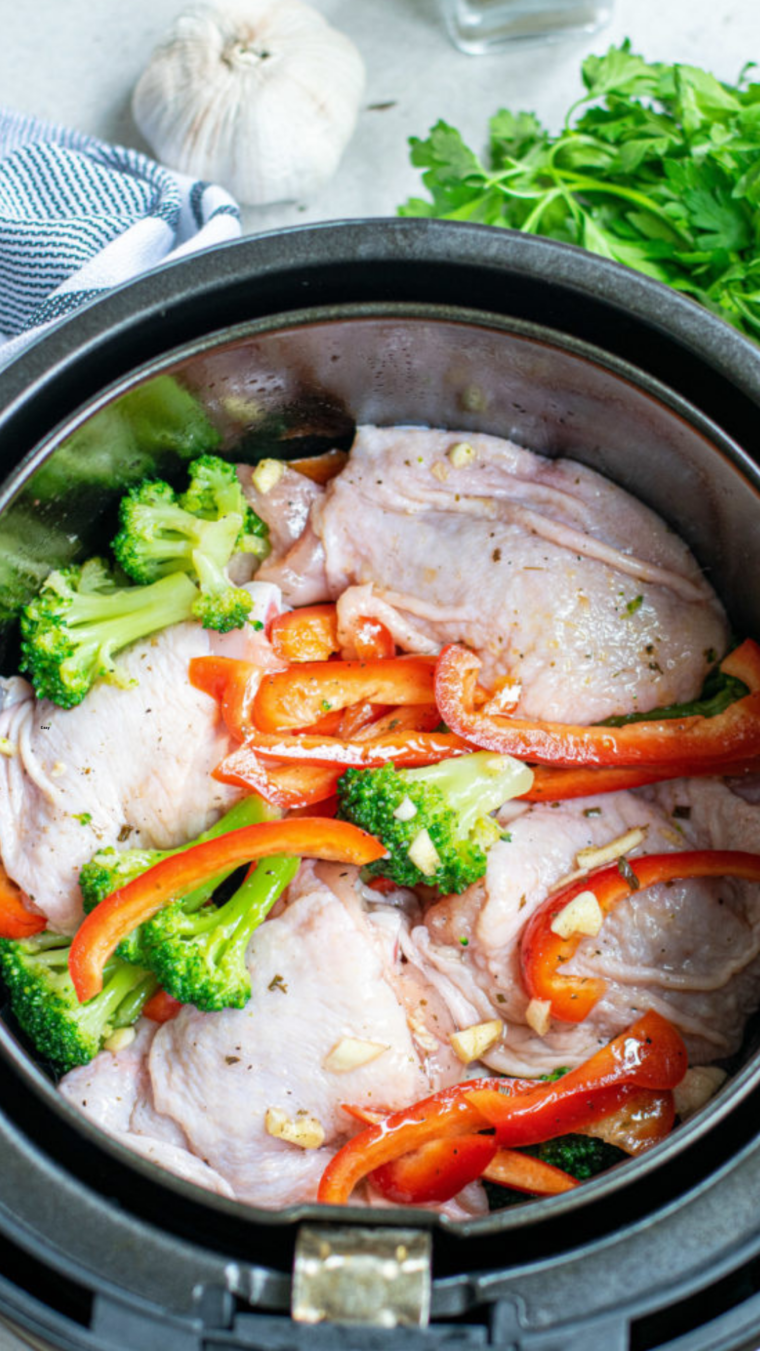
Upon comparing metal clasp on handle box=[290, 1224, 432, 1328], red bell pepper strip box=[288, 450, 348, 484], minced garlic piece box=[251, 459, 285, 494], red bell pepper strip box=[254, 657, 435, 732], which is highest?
minced garlic piece box=[251, 459, 285, 494]

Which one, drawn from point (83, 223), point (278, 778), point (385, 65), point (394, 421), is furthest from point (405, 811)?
point (385, 65)

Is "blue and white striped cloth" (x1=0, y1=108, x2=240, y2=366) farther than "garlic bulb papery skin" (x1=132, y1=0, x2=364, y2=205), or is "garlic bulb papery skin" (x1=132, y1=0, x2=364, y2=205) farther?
"garlic bulb papery skin" (x1=132, y1=0, x2=364, y2=205)

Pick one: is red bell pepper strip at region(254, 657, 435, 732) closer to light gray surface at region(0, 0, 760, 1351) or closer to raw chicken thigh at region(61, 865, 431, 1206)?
raw chicken thigh at region(61, 865, 431, 1206)

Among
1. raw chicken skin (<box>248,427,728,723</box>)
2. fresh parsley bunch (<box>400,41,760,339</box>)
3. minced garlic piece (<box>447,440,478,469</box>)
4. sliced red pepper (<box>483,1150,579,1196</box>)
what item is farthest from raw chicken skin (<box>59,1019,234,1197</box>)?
fresh parsley bunch (<box>400,41,760,339</box>)

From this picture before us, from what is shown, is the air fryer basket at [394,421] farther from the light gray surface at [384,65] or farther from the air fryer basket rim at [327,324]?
the light gray surface at [384,65]

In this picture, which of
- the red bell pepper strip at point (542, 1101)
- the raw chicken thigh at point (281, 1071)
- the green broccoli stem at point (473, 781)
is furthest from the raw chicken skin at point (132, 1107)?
the green broccoli stem at point (473, 781)
